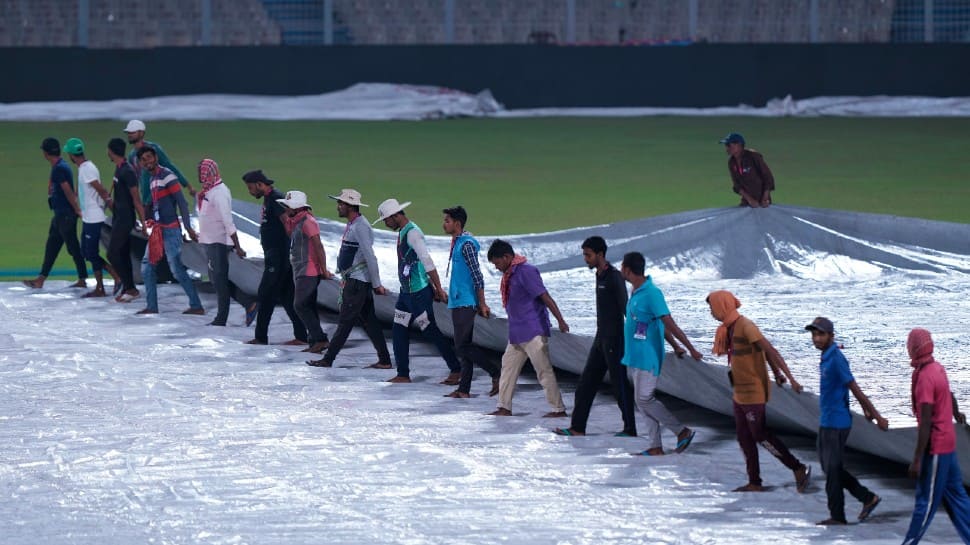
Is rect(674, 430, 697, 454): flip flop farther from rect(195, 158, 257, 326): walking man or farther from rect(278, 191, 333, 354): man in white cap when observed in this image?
rect(195, 158, 257, 326): walking man

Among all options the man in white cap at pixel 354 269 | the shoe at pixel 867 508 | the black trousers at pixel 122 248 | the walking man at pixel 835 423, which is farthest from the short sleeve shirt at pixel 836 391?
the black trousers at pixel 122 248

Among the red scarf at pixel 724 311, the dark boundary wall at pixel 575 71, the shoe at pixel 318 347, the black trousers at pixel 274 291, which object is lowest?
the shoe at pixel 318 347

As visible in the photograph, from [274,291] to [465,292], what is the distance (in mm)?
2782

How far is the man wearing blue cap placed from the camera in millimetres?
16062

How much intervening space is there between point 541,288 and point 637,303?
1161mm

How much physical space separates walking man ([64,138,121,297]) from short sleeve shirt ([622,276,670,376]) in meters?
7.63

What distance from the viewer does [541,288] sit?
10.5 metres

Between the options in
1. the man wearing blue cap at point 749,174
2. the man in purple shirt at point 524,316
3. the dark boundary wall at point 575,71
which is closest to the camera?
the man in purple shirt at point 524,316

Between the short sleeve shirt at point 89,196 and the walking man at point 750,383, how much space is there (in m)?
8.62

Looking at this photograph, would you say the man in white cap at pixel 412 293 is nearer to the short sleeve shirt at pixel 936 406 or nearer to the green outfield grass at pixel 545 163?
the short sleeve shirt at pixel 936 406

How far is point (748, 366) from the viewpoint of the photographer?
8828mm

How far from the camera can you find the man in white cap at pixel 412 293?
11875 millimetres

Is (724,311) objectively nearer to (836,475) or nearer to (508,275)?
(836,475)

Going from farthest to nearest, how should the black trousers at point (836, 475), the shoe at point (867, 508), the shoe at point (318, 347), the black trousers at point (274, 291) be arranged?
the black trousers at point (274, 291) → the shoe at point (318, 347) → the shoe at point (867, 508) → the black trousers at point (836, 475)
